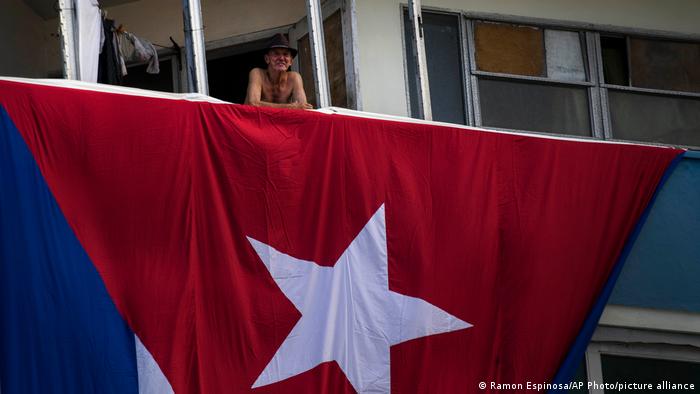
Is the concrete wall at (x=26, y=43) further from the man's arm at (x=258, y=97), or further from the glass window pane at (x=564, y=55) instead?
the glass window pane at (x=564, y=55)

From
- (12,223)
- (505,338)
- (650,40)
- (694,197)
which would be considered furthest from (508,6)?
(12,223)

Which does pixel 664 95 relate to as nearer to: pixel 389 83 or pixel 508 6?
pixel 508 6

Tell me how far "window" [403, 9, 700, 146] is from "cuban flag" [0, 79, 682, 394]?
1.04 metres

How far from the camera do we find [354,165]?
8.94 meters

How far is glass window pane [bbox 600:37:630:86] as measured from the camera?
11.2 metres

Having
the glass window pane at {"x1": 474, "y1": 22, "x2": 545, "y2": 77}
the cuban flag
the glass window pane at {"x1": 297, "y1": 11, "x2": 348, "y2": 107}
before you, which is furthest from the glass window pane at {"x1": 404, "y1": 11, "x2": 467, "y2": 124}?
the cuban flag

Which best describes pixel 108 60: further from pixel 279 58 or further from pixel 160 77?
pixel 160 77

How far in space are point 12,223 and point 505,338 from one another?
340 centimetres

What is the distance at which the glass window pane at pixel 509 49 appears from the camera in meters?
10.8

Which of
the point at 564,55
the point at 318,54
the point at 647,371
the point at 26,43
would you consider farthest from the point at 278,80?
the point at 647,371

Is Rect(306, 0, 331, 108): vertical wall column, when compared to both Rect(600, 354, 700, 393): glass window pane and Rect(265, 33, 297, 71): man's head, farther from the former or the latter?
Rect(600, 354, 700, 393): glass window pane

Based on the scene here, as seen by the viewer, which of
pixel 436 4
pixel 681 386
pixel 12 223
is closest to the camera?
pixel 12 223

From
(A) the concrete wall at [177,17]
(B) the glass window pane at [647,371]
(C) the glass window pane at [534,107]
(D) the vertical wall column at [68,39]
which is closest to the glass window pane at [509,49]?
(C) the glass window pane at [534,107]

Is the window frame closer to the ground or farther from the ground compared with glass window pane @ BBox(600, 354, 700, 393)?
farther from the ground
